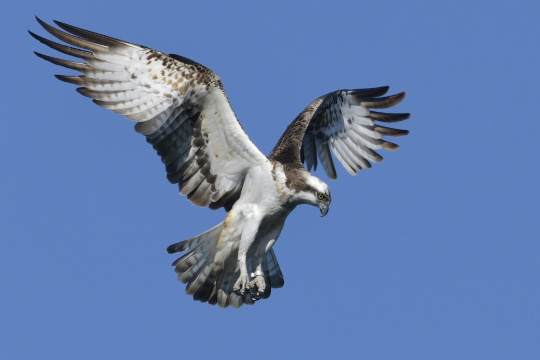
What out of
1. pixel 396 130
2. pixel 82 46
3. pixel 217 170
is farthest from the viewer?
pixel 396 130

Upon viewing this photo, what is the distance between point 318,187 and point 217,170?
1.49 meters

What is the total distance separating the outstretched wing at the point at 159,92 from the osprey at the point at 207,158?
13mm

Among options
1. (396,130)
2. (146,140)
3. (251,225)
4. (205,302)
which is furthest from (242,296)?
(396,130)

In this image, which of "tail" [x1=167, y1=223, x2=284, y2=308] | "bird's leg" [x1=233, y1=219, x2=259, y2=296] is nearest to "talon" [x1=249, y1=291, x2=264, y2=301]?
"tail" [x1=167, y1=223, x2=284, y2=308]

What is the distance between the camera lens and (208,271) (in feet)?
47.3

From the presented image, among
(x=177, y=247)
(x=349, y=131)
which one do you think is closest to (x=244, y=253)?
(x=177, y=247)

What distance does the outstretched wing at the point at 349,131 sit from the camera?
16.2 meters

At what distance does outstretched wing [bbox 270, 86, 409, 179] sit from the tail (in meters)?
2.35

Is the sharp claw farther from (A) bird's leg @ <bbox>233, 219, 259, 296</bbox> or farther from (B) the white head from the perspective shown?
(B) the white head

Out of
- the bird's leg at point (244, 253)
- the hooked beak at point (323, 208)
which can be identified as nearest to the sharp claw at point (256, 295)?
the bird's leg at point (244, 253)

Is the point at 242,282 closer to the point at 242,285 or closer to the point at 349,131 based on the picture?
the point at 242,285

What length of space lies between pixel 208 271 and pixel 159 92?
275 centimetres

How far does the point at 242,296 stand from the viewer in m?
14.6

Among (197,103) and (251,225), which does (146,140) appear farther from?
(251,225)
